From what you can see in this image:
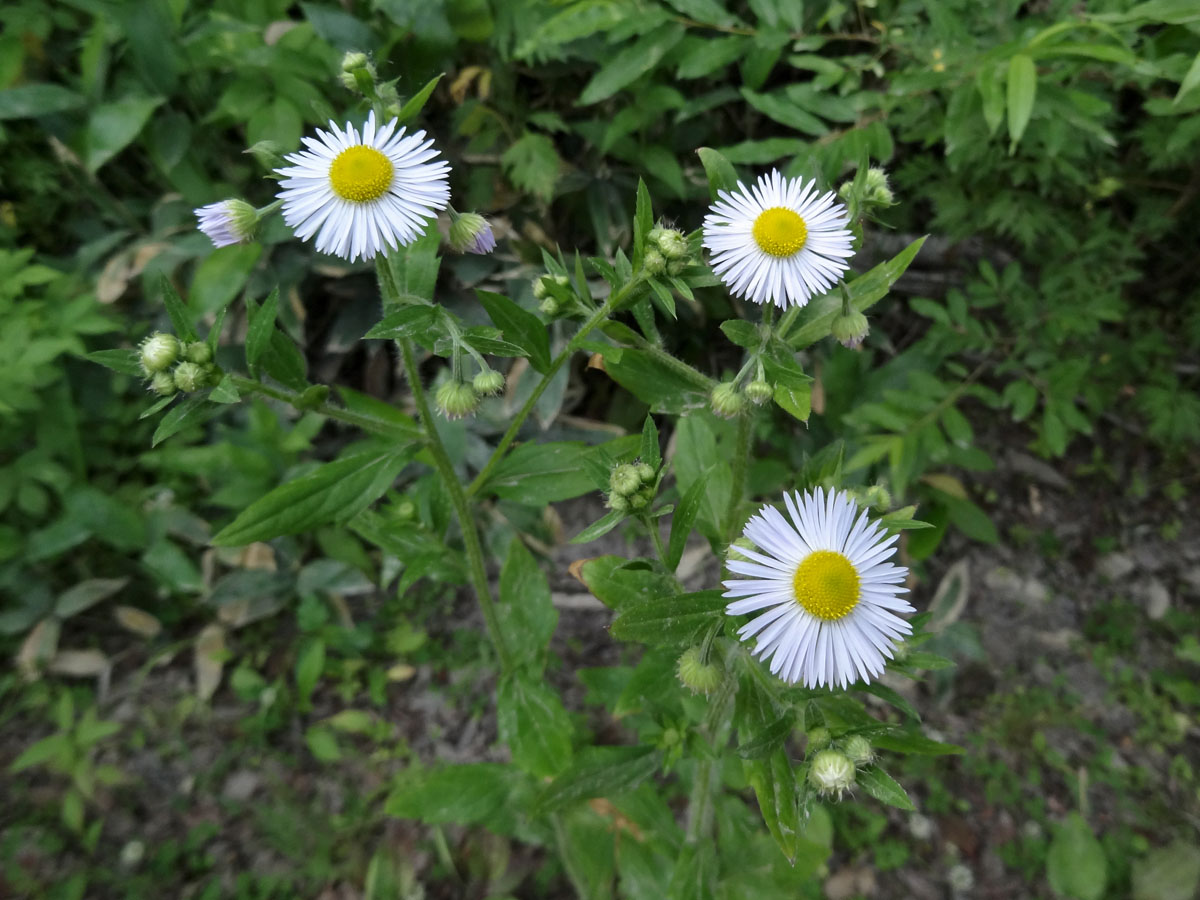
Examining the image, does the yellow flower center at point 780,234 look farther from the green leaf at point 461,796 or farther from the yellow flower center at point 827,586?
the green leaf at point 461,796

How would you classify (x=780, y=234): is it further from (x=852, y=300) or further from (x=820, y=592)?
(x=820, y=592)

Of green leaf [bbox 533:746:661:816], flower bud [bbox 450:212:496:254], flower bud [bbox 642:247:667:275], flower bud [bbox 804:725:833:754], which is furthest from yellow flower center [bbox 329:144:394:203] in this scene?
green leaf [bbox 533:746:661:816]

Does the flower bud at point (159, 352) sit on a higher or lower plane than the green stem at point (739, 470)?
lower

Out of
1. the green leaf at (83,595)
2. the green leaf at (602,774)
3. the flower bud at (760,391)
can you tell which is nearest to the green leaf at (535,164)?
the flower bud at (760,391)

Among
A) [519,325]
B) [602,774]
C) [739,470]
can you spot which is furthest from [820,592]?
[602,774]

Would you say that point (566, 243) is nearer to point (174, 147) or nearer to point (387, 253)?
point (174, 147)

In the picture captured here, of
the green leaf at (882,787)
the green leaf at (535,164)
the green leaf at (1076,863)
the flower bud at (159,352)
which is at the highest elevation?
the green leaf at (535,164)

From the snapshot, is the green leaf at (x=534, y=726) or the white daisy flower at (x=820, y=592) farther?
the green leaf at (x=534, y=726)
